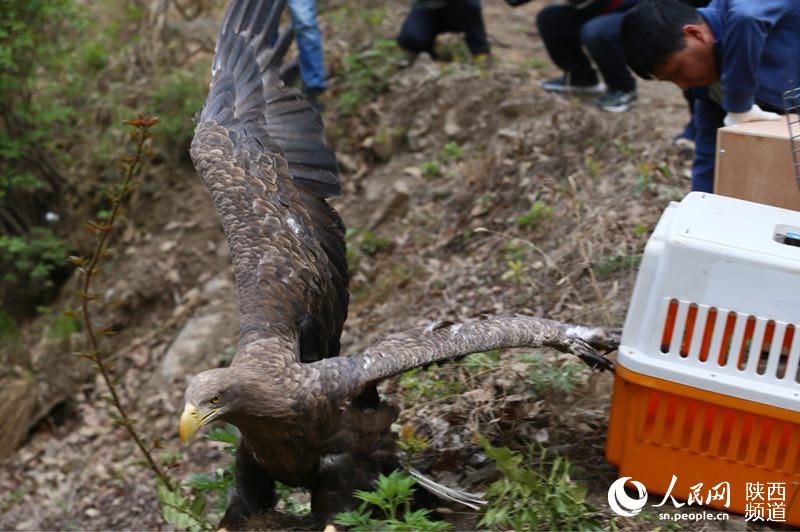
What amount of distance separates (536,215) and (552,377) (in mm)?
1932

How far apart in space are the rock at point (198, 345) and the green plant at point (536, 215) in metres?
2.38

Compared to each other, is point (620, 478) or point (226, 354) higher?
point (620, 478)

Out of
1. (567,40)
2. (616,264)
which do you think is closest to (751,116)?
(616,264)

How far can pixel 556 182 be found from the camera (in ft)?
19.1

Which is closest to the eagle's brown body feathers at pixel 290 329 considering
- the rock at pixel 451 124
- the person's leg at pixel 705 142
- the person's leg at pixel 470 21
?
the person's leg at pixel 705 142

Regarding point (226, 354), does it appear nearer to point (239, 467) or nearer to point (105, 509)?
point (105, 509)

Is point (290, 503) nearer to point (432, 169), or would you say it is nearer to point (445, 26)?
point (432, 169)

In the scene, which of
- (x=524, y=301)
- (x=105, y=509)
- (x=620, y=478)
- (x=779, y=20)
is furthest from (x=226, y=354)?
(x=779, y=20)

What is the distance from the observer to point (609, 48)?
658cm

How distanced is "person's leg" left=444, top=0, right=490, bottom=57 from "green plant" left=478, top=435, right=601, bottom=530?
5.08 metres

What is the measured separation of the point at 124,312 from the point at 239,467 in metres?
4.25

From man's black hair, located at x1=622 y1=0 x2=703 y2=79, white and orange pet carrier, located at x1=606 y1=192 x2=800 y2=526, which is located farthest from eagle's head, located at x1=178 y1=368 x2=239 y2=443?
man's black hair, located at x1=622 y1=0 x2=703 y2=79

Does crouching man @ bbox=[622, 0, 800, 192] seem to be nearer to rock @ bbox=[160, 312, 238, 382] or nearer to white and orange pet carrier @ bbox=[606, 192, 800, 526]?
white and orange pet carrier @ bbox=[606, 192, 800, 526]

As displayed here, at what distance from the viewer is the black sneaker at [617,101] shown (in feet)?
21.8
